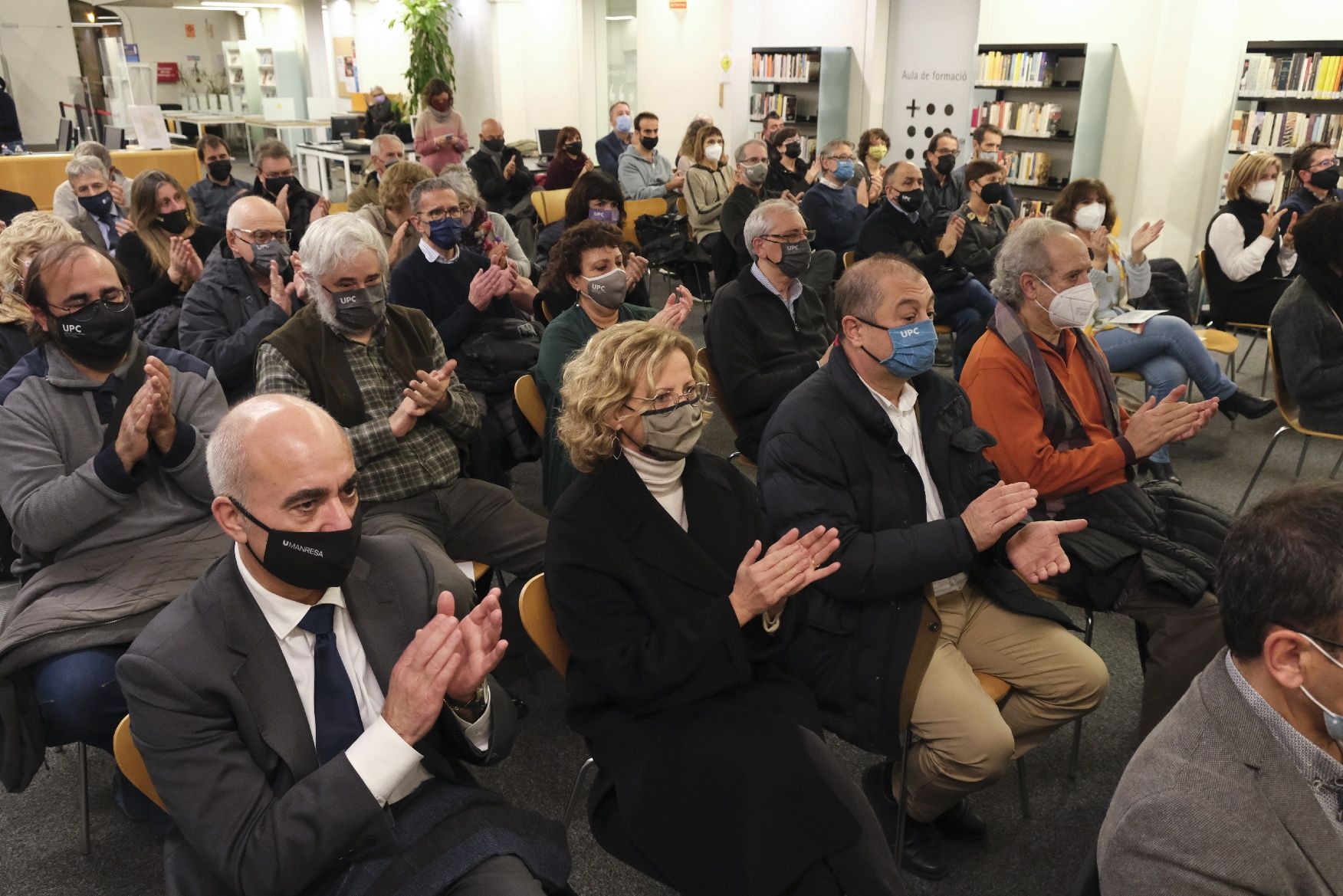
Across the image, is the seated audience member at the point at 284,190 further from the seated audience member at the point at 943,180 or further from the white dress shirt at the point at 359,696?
the white dress shirt at the point at 359,696

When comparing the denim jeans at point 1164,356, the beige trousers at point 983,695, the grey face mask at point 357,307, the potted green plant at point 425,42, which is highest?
the potted green plant at point 425,42

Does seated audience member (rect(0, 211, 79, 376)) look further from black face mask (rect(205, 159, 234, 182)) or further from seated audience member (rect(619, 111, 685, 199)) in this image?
seated audience member (rect(619, 111, 685, 199))

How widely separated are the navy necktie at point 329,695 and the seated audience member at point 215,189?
18.8 feet

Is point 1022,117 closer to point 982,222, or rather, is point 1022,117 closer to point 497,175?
point 982,222

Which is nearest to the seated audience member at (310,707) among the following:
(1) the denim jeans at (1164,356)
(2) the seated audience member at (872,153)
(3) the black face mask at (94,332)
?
(3) the black face mask at (94,332)

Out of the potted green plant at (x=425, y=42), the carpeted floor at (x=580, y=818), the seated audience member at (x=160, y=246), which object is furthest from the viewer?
the potted green plant at (x=425, y=42)

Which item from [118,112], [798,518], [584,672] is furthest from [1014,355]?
[118,112]

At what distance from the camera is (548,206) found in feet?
24.0

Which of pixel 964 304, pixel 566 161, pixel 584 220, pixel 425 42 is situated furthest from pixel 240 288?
pixel 425 42

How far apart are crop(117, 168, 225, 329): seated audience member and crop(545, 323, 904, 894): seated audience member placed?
2981 millimetres

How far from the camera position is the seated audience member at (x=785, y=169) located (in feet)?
26.7

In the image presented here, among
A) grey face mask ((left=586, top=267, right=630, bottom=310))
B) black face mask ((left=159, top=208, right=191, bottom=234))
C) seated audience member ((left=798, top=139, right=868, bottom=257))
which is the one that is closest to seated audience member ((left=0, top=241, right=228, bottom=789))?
grey face mask ((left=586, top=267, right=630, bottom=310))

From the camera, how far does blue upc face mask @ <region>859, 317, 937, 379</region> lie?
2.66m

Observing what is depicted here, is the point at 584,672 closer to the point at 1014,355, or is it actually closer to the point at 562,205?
the point at 1014,355
